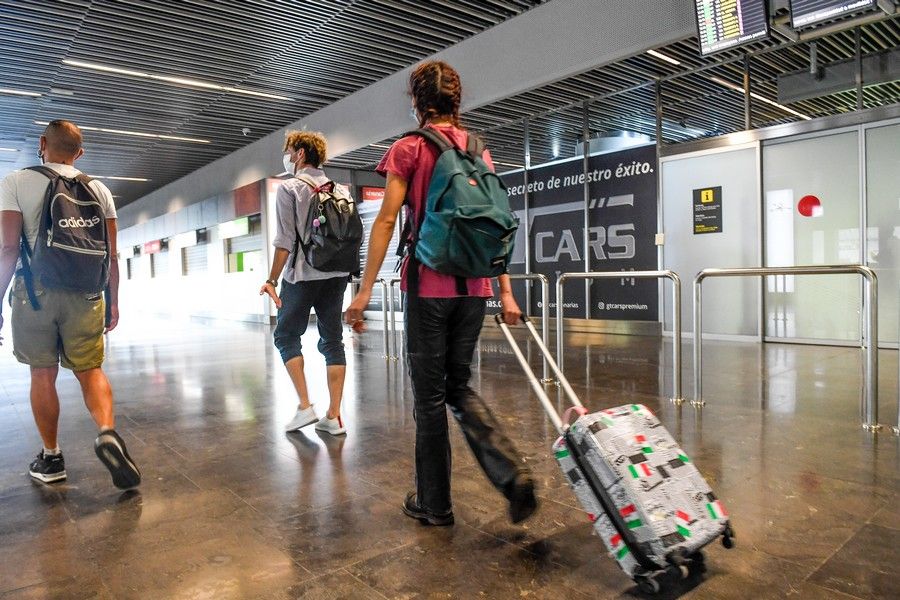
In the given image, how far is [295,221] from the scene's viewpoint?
335cm

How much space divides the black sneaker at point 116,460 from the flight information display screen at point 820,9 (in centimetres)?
588

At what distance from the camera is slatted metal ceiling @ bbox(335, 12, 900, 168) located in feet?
24.3

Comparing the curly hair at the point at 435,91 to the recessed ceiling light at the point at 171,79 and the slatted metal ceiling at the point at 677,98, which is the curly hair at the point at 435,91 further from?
the recessed ceiling light at the point at 171,79

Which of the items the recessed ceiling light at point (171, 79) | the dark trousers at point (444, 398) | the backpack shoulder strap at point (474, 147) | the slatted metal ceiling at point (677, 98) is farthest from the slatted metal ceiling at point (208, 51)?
the dark trousers at point (444, 398)

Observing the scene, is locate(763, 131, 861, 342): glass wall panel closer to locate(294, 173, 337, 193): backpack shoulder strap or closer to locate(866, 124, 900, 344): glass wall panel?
locate(866, 124, 900, 344): glass wall panel

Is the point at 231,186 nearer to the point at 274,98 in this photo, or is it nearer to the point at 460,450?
the point at 274,98

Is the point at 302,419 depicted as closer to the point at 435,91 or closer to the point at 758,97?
the point at 435,91

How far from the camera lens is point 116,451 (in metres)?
2.60

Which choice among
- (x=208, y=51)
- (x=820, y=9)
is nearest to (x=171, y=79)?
(x=208, y=51)

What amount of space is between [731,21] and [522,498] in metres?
5.35

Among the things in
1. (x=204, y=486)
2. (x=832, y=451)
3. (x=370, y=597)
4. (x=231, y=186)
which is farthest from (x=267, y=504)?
(x=231, y=186)

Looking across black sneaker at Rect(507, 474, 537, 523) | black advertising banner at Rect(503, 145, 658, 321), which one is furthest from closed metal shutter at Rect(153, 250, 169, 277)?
black sneaker at Rect(507, 474, 537, 523)

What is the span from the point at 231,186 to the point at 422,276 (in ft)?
45.2

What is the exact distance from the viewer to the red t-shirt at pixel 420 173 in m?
2.05
